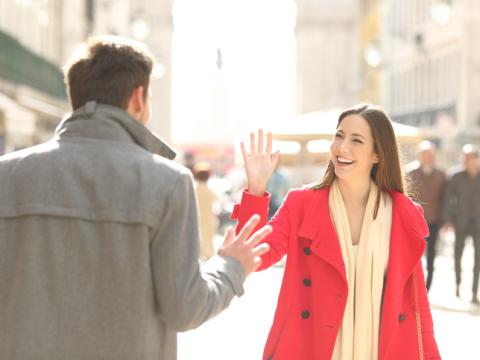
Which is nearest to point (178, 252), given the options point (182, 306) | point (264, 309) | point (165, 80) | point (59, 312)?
point (182, 306)

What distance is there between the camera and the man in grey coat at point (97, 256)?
129 inches

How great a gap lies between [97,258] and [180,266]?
23 centimetres

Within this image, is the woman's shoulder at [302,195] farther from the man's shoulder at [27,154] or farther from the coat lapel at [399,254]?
the man's shoulder at [27,154]

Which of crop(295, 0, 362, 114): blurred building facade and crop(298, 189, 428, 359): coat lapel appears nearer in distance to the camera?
crop(298, 189, 428, 359): coat lapel

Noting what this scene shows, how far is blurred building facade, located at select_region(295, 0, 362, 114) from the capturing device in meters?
94.8

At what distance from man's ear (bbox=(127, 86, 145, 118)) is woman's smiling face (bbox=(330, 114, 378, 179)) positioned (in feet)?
5.10

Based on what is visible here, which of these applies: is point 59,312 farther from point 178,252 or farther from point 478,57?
point 478,57

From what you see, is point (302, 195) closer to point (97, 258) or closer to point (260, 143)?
point (260, 143)

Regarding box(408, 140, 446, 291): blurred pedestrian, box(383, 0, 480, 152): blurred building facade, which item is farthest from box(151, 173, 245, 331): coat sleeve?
box(383, 0, 480, 152): blurred building facade

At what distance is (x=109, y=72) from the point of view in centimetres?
345

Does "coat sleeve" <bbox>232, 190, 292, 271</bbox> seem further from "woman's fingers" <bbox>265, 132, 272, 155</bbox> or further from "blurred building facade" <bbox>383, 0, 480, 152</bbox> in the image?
"blurred building facade" <bbox>383, 0, 480, 152</bbox>

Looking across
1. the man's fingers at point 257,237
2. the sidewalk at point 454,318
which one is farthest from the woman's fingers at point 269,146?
the sidewalk at point 454,318

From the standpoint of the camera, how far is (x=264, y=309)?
1282 centimetres

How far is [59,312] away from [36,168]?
0.42 metres
